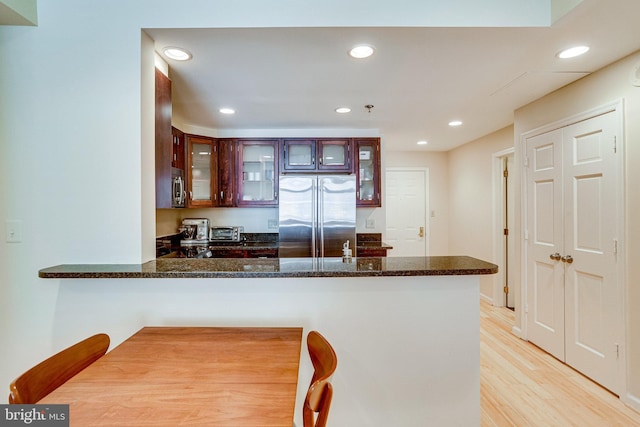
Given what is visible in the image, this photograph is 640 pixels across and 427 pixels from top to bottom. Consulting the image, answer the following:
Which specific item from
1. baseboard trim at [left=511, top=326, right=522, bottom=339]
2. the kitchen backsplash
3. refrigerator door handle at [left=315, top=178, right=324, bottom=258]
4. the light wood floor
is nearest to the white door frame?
baseboard trim at [left=511, top=326, right=522, bottom=339]

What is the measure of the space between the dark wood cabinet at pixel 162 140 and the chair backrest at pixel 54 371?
834mm

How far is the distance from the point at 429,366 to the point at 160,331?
52.8 inches

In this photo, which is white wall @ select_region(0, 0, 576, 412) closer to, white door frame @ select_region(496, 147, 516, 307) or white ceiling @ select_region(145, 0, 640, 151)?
white ceiling @ select_region(145, 0, 640, 151)

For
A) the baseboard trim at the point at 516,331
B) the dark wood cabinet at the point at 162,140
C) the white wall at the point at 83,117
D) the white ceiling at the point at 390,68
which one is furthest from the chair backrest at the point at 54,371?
the baseboard trim at the point at 516,331

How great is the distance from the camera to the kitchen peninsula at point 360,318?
1.59 metres

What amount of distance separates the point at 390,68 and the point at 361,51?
0.33 metres

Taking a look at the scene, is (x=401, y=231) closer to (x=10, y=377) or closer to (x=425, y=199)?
(x=425, y=199)

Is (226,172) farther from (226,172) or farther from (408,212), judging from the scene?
(408,212)

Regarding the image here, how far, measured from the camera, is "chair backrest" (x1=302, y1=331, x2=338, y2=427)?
0.90 metres

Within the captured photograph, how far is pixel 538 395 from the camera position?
2.19 meters

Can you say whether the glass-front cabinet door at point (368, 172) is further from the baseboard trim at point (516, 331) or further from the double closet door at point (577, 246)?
the baseboard trim at point (516, 331)

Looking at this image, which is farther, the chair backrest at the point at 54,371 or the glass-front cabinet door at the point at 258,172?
the glass-front cabinet door at the point at 258,172

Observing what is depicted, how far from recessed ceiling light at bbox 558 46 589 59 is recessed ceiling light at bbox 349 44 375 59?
3.96 ft

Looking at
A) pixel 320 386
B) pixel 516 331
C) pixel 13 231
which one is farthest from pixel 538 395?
pixel 13 231
